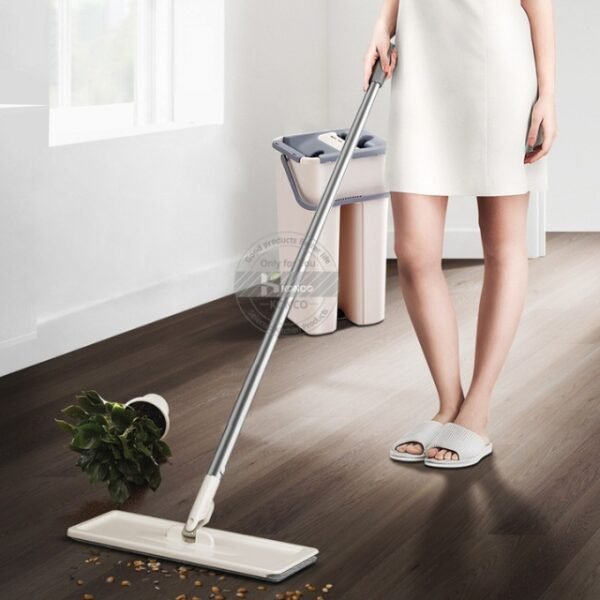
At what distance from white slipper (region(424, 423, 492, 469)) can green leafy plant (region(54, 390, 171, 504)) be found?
0.58 m

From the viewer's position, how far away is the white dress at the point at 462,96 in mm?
2424

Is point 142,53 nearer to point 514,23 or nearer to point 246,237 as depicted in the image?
point 246,237

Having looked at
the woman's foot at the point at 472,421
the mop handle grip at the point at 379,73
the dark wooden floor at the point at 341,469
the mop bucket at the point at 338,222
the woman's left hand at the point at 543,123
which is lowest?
the dark wooden floor at the point at 341,469

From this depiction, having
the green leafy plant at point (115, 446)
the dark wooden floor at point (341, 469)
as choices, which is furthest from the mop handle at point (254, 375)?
the green leafy plant at point (115, 446)

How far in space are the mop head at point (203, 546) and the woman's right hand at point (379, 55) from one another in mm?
965

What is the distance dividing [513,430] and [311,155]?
1.37 metres

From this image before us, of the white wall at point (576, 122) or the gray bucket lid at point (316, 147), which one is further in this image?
the white wall at point (576, 122)

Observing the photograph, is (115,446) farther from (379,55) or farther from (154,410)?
(379,55)

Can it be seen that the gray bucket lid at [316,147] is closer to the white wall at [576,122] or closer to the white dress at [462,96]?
the white dress at [462,96]

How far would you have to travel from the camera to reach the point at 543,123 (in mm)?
2461

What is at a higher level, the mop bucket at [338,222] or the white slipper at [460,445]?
the mop bucket at [338,222]

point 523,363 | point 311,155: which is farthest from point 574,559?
point 311,155

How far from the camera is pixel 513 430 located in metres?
2.77

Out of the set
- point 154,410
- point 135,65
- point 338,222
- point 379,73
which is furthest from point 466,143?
point 135,65
